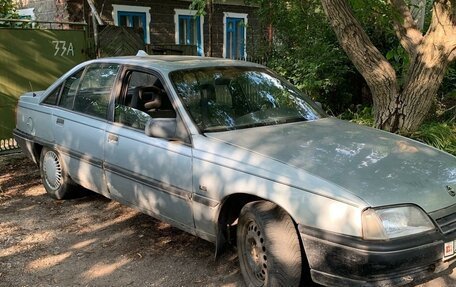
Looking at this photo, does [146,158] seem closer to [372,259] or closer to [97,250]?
[97,250]

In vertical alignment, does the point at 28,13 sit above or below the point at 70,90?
above

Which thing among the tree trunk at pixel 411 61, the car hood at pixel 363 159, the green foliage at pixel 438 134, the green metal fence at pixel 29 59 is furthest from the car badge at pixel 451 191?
the green metal fence at pixel 29 59

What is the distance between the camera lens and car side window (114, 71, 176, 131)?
13.7 ft

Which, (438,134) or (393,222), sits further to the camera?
(438,134)

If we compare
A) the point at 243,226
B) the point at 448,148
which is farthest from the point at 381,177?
the point at 448,148

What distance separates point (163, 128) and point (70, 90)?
76.8 inches

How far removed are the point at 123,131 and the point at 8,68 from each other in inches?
163

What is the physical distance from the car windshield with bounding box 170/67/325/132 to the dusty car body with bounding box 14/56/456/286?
13mm

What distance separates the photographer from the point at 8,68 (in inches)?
290

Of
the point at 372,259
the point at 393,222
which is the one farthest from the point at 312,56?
the point at 372,259

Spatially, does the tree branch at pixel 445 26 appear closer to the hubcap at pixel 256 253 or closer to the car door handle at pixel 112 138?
the hubcap at pixel 256 253

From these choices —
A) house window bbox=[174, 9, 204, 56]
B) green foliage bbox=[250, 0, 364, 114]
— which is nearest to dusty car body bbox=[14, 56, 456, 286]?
green foliage bbox=[250, 0, 364, 114]

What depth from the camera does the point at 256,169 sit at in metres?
3.16

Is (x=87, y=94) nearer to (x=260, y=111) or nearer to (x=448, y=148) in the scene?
(x=260, y=111)
